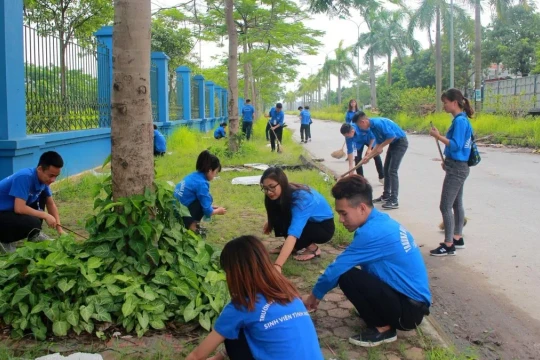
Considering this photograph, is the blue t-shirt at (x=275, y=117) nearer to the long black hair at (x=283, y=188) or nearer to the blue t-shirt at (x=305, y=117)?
the blue t-shirt at (x=305, y=117)

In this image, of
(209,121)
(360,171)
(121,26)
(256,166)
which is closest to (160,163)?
Answer: (256,166)

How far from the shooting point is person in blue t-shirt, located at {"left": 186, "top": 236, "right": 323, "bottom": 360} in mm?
2203

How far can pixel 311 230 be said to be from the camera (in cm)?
443

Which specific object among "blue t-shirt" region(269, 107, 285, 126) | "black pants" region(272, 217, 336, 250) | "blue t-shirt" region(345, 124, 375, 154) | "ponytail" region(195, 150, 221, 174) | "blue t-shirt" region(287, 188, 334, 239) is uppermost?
"blue t-shirt" region(269, 107, 285, 126)

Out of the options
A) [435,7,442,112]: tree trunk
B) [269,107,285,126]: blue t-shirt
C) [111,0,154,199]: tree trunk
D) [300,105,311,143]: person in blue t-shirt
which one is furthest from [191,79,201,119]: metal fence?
[111,0,154,199]: tree trunk

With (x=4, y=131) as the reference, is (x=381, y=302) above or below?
below

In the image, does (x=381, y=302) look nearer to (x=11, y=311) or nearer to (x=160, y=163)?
(x=11, y=311)

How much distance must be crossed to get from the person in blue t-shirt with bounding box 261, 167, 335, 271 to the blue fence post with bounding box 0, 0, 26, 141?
3.37 m

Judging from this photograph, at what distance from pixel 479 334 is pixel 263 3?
43.0 ft

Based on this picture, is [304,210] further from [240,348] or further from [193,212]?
[240,348]

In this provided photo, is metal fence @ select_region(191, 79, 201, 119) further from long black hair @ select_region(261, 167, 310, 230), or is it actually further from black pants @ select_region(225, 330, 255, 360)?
black pants @ select_region(225, 330, 255, 360)

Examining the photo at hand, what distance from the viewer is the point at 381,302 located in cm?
299

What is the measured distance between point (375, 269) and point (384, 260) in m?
0.08

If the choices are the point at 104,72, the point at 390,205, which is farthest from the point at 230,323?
the point at 104,72
